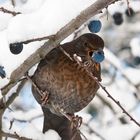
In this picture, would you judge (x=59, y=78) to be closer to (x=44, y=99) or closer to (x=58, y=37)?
(x=44, y=99)

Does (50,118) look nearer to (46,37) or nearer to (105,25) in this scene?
(46,37)

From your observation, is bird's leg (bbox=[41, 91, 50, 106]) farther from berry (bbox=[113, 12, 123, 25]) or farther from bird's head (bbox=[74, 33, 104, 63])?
berry (bbox=[113, 12, 123, 25])

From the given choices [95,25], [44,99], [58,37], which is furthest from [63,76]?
[58,37]

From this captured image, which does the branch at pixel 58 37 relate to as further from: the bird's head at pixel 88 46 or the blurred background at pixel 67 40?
the bird's head at pixel 88 46

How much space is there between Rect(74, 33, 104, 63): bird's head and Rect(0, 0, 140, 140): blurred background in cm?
6

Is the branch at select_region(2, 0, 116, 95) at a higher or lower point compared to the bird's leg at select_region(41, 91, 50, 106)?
higher

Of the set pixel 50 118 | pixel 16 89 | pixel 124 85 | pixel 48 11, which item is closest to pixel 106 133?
pixel 124 85

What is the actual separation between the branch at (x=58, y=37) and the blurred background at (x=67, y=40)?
4 centimetres

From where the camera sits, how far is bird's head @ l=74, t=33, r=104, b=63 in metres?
3.02

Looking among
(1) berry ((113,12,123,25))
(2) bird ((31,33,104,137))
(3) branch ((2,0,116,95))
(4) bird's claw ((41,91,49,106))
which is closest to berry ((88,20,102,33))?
(3) branch ((2,0,116,95))

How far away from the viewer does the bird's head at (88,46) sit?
302cm

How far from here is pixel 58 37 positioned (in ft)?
7.87

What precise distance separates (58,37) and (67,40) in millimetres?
999

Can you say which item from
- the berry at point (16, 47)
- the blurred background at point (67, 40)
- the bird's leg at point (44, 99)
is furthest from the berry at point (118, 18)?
the berry at point (16, 47)
